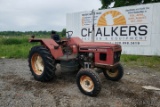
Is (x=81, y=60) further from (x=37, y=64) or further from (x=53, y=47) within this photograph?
(x=37, y=64)

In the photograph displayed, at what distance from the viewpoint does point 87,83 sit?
436cm

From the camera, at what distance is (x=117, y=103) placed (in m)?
3.81

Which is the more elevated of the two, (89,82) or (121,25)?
(121,25)

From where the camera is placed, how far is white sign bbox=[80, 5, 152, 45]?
9.53m

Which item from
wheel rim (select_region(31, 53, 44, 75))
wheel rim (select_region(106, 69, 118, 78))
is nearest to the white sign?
wheel rim (select_region(106, 69, 118, 78))

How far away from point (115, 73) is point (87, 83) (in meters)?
1.31

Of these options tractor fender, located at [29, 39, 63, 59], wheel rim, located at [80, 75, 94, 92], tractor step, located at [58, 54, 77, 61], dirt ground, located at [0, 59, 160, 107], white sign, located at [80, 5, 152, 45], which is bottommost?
dirt ground, located at [0, 59, 160, 107]

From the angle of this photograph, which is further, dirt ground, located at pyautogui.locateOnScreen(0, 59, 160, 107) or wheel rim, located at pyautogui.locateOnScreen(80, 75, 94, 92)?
wheel rim, located at pyautogui.locateOnScreen(80, 75, 94, 92)

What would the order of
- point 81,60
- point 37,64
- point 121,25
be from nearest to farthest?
1. point 81,60
2. point 37,64
3. point 121,25

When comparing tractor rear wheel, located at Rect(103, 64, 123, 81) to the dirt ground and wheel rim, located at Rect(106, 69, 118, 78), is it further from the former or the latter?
the dirt ground

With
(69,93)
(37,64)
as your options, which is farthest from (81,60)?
(37,64)

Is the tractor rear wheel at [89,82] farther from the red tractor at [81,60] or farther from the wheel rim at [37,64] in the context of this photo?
the wheel rim at [37,64]

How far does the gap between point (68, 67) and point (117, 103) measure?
1.78m

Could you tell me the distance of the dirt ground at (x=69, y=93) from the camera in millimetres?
3785
